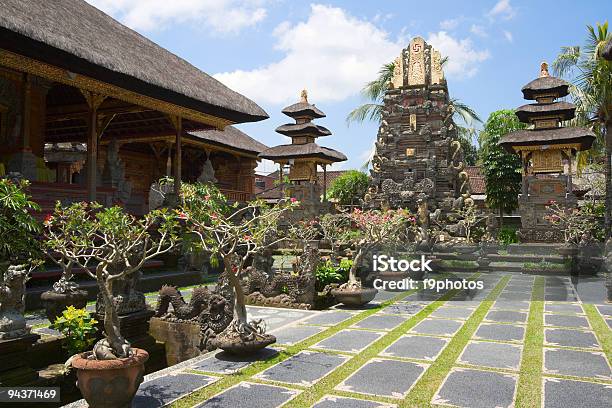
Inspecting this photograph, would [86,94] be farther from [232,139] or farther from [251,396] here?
[232,139]

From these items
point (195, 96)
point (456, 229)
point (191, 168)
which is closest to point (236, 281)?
point (195, 96)

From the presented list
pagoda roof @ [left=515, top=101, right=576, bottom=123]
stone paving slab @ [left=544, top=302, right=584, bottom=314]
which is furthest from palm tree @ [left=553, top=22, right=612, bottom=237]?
stone paving slab @ [left=544, top=302, right=584, bottom=314]

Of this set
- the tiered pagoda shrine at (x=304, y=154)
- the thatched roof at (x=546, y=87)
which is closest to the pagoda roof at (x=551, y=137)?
the thatched roof at (x=546, y=87)

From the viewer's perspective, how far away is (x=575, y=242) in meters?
19.2

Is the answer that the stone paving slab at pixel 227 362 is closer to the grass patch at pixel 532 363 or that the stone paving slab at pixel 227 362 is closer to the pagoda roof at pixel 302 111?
the grass patch at pixel 532 363

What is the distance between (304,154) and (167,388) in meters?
24.6

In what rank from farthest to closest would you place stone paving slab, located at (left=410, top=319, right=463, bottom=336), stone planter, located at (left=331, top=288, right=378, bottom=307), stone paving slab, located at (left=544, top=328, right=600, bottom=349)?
1. stone planter, located at (left=331, top=288, right=378, bottom=307)
2. stone paving slab, located at (left=410, top=319, right=463, bottom=336)
3. stone paving slab, located at (left=544, top=328, right=600, bottom=349)

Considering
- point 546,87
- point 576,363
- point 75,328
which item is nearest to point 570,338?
point 576,363

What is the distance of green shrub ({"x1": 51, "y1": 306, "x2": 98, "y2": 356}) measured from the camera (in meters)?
6.52

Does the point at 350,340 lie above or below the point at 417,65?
below

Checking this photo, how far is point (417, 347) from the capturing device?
24.1 feet

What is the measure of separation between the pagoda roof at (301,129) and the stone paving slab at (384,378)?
25.2 m

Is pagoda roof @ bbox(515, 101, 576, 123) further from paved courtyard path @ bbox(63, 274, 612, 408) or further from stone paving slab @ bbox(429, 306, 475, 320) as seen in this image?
stone paving slab @ bbox(429, 306, 475, 320)

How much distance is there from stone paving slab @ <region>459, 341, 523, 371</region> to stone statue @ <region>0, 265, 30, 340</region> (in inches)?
214
